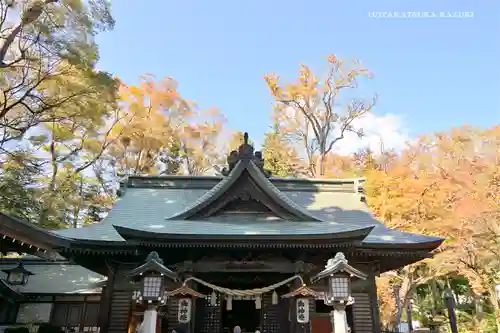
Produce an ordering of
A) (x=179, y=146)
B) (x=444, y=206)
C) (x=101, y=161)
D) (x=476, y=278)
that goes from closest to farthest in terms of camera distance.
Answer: (x=444, y=206)
(x=476, y=278)
(x=101, y=161)
(x=179, y=146)

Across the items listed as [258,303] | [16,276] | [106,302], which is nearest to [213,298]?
[258,303]

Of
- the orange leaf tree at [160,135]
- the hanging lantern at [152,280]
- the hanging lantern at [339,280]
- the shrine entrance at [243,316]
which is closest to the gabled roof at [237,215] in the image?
the hanging lantern at [339,280]

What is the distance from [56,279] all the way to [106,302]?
5080mm

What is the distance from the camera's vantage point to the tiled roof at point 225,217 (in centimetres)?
1112

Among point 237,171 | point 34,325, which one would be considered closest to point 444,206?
point 237,171

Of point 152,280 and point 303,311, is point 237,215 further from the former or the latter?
point 152,280

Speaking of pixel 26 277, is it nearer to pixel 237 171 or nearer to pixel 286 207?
pixel 237 171

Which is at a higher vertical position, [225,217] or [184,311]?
[225,217]

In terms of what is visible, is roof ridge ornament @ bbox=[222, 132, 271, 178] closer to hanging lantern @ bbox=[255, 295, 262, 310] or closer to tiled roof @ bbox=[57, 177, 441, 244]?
tiled roof @ bbox=[57, 177, 441, 244]

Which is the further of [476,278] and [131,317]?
[476,278]

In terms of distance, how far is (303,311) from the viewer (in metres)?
10.2

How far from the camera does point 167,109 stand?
29734 mm

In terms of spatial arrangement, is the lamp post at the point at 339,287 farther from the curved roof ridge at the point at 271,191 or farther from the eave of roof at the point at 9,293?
the eave of roof at the point at 9,293

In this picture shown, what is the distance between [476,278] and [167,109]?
77.4ft
